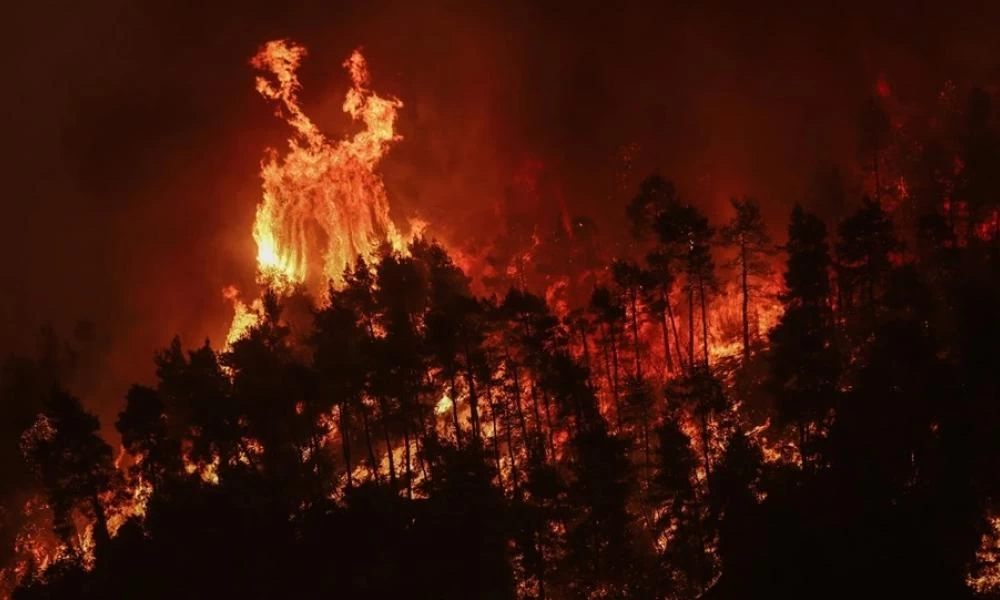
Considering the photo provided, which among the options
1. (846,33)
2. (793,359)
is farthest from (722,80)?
(793,359)

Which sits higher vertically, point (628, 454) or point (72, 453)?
point (72, 453)

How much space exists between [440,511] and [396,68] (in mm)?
68416

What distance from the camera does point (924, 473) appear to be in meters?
30.2

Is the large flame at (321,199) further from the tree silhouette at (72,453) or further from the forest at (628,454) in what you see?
the tree silhouette at (72,453)

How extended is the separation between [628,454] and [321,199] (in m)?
50.3

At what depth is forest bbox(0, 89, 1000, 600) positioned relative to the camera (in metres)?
29.7

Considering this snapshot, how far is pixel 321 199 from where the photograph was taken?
7950 centimetres

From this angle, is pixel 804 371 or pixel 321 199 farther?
pixel 321 199

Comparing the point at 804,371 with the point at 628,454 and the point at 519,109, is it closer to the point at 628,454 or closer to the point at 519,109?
the point at 628,454

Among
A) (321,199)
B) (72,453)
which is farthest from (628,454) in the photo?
(321,199)

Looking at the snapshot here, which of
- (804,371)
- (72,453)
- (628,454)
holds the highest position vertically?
(804,371)

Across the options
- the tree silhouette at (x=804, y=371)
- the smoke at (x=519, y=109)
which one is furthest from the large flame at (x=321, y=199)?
the tree silhouette at (x=804, y=371)

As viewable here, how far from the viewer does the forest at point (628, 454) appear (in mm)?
29656

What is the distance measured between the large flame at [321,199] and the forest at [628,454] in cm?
2304
